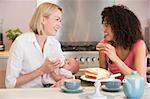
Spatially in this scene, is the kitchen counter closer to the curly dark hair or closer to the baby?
the baby

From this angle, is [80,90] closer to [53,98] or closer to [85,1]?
[53,98]

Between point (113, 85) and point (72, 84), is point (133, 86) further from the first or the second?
point (72, 84)

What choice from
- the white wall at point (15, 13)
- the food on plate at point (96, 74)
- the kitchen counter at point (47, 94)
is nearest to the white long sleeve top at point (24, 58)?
the kitchen counter at point (47, 94)

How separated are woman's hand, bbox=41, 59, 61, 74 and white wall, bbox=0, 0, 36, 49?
200 centimetres

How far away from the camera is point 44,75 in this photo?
2.48 m

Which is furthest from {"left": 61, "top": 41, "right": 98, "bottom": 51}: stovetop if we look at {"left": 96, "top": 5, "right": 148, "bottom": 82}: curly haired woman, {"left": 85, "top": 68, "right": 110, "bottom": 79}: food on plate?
{"left": 85, "top": 68, "right": 110, "bottom": 79}: food on plate

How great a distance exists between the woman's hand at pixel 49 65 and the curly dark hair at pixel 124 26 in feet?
2.32

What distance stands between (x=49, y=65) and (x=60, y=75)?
0.26m

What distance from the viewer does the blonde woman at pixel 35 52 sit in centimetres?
236

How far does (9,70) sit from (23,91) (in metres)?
0.31

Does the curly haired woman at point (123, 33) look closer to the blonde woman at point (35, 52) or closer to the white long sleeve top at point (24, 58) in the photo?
the blonde woman at point (35, 52)

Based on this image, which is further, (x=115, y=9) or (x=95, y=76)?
(x=115, y=9)

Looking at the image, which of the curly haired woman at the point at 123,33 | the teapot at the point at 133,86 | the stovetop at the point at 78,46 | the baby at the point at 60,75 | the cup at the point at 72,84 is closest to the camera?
the teapot at the point at 133,86

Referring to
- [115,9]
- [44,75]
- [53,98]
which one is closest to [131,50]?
[115,9]
